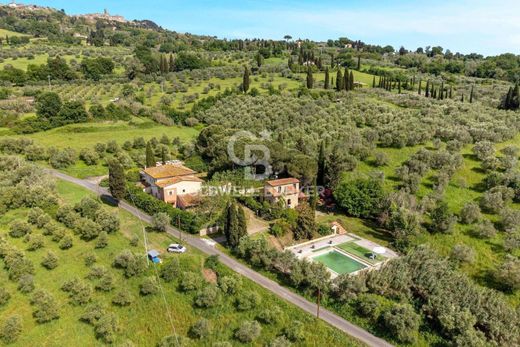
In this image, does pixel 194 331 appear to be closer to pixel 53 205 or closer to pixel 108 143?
pixel 53 205

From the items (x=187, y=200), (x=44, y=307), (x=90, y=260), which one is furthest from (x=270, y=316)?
(x=187, y=200)

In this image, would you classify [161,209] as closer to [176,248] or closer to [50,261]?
[176,248]

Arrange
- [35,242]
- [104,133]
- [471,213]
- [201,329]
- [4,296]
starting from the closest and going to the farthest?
[201,329], [4,296], [35,242], [471,213], [104,133]

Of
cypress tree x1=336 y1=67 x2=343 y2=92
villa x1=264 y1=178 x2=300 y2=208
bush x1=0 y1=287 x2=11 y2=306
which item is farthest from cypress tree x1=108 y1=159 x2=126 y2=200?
cypress tree x1=336 y1=67 x2=343 y2=92

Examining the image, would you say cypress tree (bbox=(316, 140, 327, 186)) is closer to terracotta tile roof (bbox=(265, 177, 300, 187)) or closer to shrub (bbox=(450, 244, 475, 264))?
terracotta tile roof (bbox=(265, 177, 300, 187))

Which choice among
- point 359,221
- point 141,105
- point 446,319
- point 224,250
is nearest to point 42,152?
point 141,105
